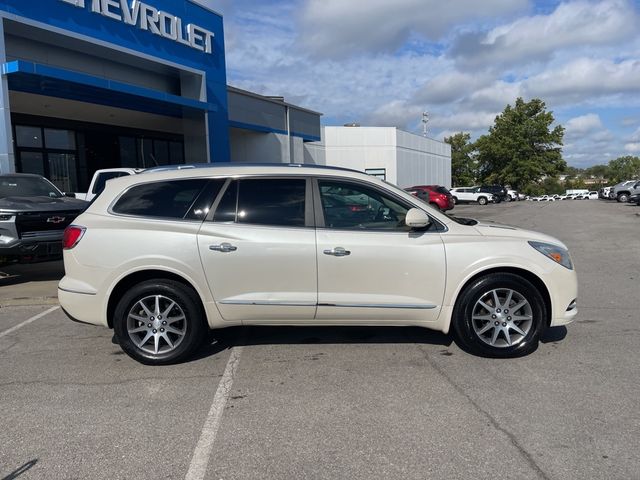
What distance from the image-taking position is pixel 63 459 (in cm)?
312

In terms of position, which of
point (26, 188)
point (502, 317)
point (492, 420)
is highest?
point (26, 188)

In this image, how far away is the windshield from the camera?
9435 millimetres

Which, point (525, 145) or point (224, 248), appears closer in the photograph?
point (224, 248)

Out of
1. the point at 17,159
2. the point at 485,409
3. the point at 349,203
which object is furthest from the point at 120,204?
the point at 17,159

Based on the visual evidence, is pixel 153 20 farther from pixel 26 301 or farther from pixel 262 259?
pixel 262 259

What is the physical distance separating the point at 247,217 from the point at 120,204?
1.25m

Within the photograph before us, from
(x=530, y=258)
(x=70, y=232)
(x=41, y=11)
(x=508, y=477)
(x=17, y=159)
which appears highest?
(x=41, y=11)

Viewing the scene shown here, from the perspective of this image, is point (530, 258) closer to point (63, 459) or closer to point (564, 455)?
point (564, 455)

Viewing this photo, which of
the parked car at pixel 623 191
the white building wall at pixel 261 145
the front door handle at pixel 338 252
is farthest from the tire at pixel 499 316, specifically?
the parked car at pixel 623 191

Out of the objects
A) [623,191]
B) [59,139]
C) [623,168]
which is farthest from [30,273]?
[623,168]

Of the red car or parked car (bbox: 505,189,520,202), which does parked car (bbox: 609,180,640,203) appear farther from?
the red car

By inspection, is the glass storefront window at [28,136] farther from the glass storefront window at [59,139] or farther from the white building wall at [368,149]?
the white building wall at [368,149]

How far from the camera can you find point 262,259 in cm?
452

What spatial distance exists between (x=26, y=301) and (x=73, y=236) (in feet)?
10.8
